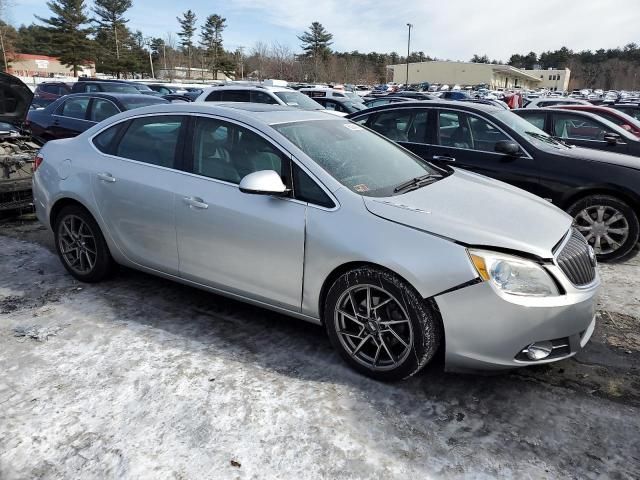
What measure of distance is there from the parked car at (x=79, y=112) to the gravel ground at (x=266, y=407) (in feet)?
19.7

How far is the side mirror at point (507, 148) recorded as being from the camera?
219 inches

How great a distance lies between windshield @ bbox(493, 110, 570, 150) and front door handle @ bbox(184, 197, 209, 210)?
3.98m

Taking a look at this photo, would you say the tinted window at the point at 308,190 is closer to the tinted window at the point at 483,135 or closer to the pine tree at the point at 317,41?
the tinted window at the point at 483,135

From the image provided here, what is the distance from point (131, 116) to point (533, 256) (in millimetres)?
3281

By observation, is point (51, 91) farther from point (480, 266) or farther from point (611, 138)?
point (480, 266)

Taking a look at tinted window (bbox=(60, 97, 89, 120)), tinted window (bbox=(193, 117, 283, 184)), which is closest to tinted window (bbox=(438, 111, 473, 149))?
tinted window (bbox=(193, 117, 283, 184))

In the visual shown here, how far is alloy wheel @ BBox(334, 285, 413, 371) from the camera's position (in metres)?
2.88

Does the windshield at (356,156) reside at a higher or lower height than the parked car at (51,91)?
lower

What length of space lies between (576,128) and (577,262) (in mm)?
5987

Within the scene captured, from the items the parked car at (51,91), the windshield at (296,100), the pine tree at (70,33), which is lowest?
the windshield at (296,100)

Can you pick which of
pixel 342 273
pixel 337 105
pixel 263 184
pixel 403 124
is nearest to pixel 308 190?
pixel 263 184

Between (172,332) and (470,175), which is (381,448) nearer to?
(172,332)

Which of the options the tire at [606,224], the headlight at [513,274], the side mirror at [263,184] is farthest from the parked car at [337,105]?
the headlight at [513,274]

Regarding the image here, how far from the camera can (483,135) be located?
19.5 feet
